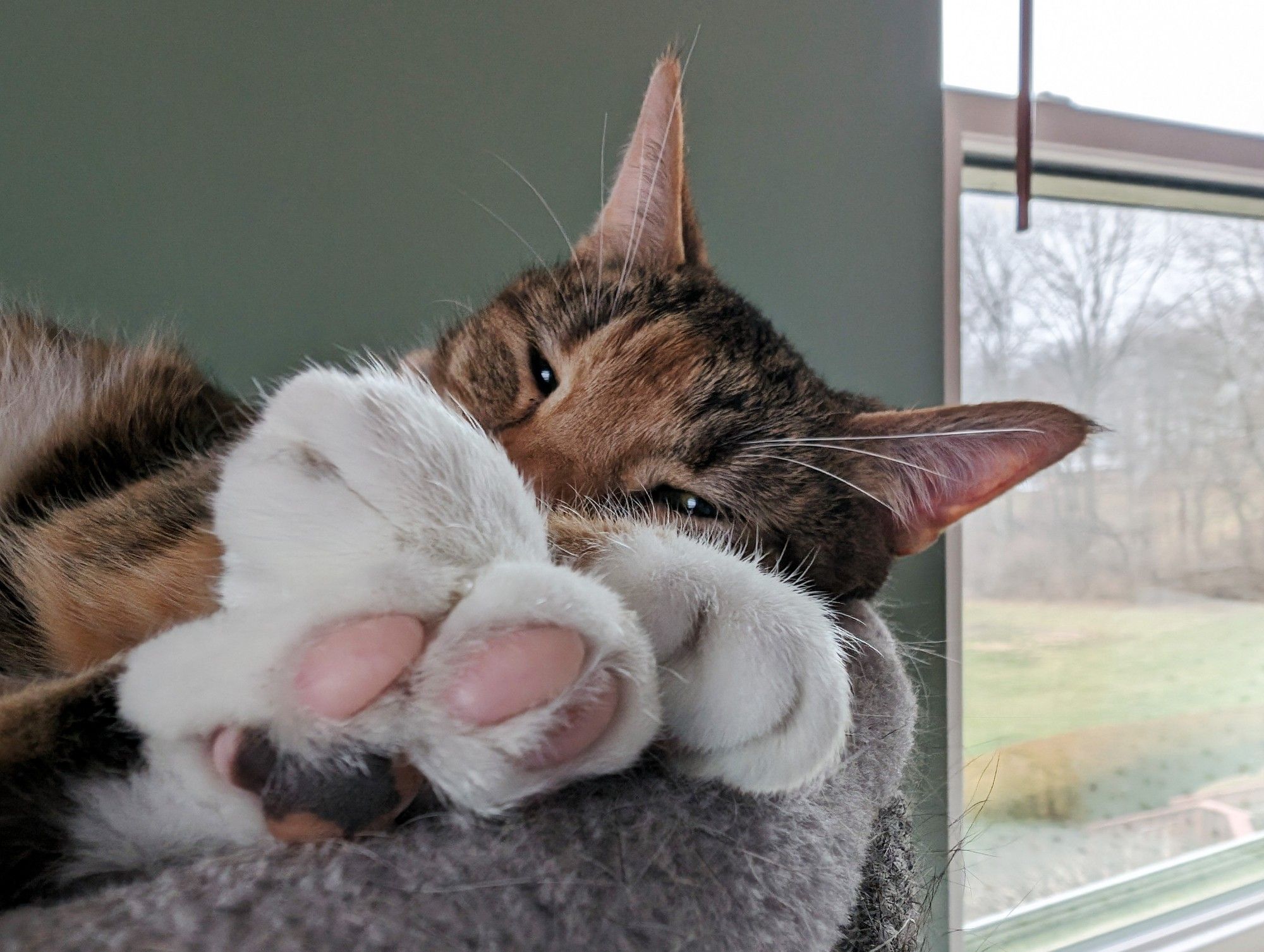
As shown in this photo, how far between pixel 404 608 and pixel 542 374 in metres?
0.47

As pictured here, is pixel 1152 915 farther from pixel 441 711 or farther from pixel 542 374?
pixel 441 711

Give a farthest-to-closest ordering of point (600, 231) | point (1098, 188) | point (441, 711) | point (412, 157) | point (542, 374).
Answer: point (1098, 188) → point (412, 157) → point (600, 231) → point (542, 374) → point (441, 711)

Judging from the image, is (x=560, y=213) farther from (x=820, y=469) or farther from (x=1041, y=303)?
(x=1041, y=303)

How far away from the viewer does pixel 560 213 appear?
114cm

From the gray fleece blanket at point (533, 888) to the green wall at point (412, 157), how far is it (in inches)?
30.9

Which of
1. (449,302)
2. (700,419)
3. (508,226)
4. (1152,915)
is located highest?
(508,226)

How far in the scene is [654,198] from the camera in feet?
2.70

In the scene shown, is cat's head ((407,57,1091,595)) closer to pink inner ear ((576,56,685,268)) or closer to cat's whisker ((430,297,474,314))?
pink inner ear ((576,56,685,268))

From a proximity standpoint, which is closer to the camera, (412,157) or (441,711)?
(441,711)

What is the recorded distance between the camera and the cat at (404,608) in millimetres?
298

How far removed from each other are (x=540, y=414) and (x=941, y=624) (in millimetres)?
1032

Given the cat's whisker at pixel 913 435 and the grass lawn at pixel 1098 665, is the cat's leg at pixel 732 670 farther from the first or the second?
the grass lawn at pixel 1098 665

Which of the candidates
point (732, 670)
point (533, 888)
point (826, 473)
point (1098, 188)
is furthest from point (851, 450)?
point (1098, 188)

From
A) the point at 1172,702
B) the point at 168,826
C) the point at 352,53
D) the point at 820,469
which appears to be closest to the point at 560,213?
the point at 352,53
